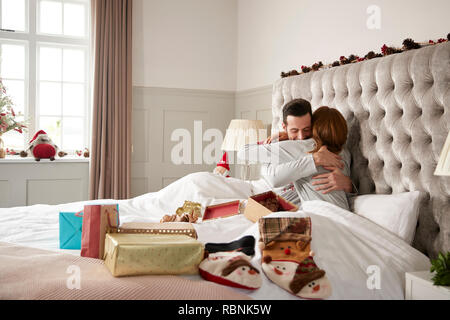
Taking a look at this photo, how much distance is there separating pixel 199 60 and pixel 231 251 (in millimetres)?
3473

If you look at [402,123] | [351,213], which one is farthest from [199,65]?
[351,213]


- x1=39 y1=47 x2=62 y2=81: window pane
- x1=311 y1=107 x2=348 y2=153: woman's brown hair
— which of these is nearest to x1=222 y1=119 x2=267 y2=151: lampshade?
x1=311 y1=107 x2=348 y2=153: woman's brown hair

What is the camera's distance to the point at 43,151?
404 centimetres

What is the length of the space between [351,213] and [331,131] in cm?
58

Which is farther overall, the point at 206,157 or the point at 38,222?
the point at 206,157

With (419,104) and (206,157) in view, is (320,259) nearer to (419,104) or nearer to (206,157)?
(419,104)

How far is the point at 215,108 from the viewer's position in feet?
15.9

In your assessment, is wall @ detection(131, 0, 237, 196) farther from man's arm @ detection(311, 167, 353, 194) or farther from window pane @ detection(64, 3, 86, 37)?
man's arm @ detection(311, 167, 353, 194)

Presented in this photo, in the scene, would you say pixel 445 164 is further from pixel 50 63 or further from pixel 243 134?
pixel 50 63

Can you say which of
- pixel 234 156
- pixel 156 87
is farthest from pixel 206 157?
pixel 156 87

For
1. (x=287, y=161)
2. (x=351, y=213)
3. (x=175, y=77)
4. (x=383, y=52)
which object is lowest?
(x=351, y=213)

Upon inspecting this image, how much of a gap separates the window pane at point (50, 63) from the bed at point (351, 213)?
2.18 m

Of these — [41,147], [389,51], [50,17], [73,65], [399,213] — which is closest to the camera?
[399,213]

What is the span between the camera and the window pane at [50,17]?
4359 millimetres
